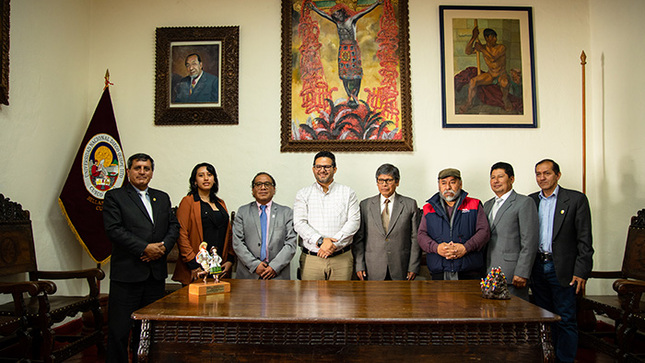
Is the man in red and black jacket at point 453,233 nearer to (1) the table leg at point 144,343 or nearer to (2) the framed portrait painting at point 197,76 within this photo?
(1) the table leg at point 144,343

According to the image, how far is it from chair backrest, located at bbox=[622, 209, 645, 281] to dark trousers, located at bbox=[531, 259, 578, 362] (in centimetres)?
57

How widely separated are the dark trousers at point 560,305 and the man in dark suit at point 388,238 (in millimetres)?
1005

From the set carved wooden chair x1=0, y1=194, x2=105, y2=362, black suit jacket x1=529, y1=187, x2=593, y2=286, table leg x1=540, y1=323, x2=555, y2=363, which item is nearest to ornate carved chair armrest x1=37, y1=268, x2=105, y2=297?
carved wooden chair x1=0, y1=194, x2=105, y2=362

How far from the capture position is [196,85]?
4.54 m

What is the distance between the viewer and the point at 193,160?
450 centimetres

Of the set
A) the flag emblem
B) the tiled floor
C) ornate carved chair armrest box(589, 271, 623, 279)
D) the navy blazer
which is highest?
the navy blazer

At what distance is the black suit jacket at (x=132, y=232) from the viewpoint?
2.96 metres

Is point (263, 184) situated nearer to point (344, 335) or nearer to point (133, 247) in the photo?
point (133, 247)

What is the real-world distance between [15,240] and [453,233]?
3.35 m

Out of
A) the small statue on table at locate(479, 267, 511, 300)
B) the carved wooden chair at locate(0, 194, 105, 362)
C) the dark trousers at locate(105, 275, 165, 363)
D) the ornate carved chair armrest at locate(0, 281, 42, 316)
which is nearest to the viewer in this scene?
the small statue on table at locate(479, 267, 511, 300)

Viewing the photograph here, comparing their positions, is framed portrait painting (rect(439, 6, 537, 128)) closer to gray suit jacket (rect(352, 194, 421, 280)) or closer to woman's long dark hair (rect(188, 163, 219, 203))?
gray suit jacket (rect(352, 194, 421, 280))

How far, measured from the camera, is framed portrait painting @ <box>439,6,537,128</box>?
4477 millimetres


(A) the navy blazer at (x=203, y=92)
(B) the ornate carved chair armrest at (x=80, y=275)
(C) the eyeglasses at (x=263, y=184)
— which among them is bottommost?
(B) the ornate carved chair armrest at (x=80, y=275)

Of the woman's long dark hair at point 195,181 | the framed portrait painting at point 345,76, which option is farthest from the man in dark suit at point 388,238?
the woman's long dark hair at point 195,181
